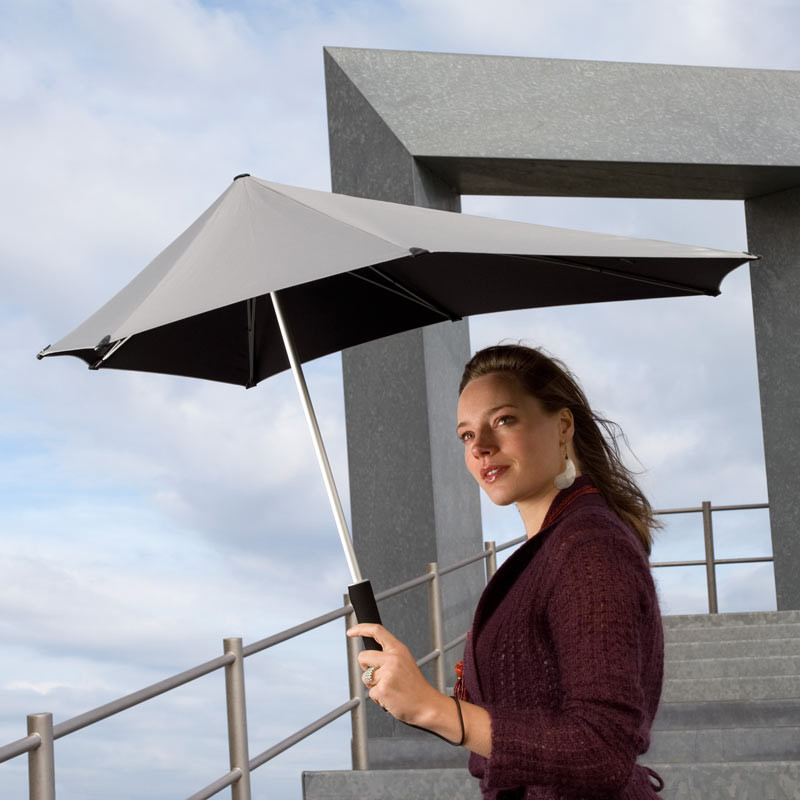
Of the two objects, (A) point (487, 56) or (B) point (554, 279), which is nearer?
(B) point (554, 279)

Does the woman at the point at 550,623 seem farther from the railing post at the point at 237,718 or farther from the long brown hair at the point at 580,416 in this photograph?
the railing post at the point at 237,718

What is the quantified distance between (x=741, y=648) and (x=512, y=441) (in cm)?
514

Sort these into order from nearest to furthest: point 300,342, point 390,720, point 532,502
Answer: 1. point 532,502
2. point 300,342
3. point 390,720

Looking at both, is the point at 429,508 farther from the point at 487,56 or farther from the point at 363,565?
the point at 487,56

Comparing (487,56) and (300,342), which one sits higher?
(487,56)

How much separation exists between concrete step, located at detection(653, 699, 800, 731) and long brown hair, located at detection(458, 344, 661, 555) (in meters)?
3.85

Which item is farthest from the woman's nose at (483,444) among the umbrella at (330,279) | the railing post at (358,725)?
the railing post at (358,725)

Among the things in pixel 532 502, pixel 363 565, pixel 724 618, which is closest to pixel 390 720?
pixel 363 565

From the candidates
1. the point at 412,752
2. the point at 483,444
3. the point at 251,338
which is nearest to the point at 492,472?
the point at 483,444

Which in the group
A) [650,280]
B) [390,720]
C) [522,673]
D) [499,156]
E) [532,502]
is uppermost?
[499,156]

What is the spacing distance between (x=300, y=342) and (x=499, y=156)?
3640 mm

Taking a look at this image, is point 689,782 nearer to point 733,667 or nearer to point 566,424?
point 733,667

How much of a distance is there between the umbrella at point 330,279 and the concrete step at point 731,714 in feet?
10.1

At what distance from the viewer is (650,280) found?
2.59 metres
